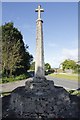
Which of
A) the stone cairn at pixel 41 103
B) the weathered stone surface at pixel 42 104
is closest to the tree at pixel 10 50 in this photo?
the stone cairn at pixel 41 103

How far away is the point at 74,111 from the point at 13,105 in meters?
3.49

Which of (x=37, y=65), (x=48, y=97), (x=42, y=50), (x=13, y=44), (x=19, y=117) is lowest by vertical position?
(x=19, y=117)

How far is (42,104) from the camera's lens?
12.9m

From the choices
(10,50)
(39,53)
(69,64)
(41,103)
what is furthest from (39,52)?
(69,64)

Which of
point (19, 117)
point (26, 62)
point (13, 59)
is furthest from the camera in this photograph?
point (26, 62)

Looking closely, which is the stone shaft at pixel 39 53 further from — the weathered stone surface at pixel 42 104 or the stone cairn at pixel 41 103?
the weathered stone surface at pixel 42 104

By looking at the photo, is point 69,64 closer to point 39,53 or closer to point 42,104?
point 39,53

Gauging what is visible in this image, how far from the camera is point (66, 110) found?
12945mm

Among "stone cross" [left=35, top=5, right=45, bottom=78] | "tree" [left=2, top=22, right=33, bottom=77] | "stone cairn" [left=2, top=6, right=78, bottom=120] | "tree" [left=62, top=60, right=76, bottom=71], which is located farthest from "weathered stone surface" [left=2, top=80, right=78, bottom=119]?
"tree" [left=62, top=60, right=76, bottom=71]

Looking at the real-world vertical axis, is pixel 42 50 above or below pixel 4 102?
above

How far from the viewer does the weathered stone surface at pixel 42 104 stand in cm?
1263

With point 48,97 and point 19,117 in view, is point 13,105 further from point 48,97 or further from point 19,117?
point 48,97

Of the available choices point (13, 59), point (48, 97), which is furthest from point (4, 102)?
point (13, 59)

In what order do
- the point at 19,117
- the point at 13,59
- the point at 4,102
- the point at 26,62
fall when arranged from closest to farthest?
the point at 19,117
the point at 4,102
the point at 13,59
the point at 26,62
